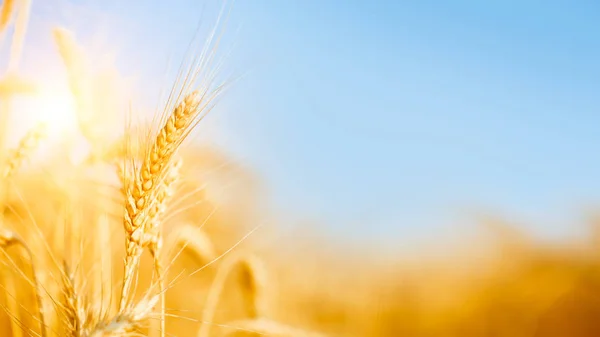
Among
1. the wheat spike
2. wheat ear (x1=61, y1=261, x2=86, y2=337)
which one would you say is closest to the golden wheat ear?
wheat ear (x1=61, y1=261, x2=86, y2=337)

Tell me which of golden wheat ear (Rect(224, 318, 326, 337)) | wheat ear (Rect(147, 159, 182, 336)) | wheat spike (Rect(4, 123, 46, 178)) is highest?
wheat spike (Rect(4, 123, 46, 178))

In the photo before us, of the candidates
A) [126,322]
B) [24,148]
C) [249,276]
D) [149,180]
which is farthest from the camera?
[249,276]

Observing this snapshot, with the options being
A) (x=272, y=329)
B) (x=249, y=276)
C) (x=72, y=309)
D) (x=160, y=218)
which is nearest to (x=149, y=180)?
(x=160, y=218)

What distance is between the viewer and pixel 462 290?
3227 millimetres

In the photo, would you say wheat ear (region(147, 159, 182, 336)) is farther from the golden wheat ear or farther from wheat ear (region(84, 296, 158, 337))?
the golden wheat ear

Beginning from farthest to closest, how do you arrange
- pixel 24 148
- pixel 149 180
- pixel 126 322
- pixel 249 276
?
pixel 249 276 < pixel 24 148 < pixel 149 180 < pixel 126 322

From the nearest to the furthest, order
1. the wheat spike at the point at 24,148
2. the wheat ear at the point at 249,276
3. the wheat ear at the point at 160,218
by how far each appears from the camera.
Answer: the wheat ear at the point at 160,218
the wheat spike at the point at 24,148
the wheat ear at the point at 249,276

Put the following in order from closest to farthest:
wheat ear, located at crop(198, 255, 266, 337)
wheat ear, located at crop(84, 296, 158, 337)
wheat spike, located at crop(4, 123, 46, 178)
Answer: wheat ear, located at crop(84, 296, 158, 337)
wheat spike, located at crop(4, 123, 46, 178)
wheat ear, located at crop(198, 255, 266, 337)

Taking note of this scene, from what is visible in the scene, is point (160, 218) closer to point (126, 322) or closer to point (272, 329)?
point (126, 322)

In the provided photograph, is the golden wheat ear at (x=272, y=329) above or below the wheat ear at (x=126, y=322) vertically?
above

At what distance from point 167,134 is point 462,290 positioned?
2889 mm

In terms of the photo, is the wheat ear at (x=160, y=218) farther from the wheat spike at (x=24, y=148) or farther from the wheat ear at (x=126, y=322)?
the wheat spike at (x=24, y=148)

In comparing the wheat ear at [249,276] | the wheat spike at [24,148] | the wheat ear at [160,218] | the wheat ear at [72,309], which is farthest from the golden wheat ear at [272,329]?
the wheat spike at [24,148]

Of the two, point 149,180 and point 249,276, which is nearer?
point 149,180
